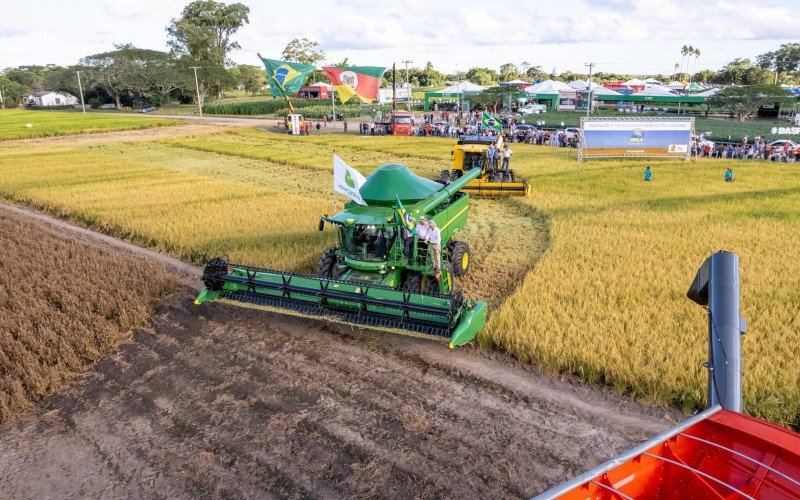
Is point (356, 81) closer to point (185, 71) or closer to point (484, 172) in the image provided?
point (484, 172)

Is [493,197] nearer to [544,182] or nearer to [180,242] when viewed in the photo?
[544,182]

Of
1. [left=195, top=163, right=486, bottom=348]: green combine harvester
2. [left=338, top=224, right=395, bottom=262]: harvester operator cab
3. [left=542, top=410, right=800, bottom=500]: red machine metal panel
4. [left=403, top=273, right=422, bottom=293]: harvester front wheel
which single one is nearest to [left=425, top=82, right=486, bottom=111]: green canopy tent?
[left=195, top=163, right=486, bottom=348]: green combine harvester

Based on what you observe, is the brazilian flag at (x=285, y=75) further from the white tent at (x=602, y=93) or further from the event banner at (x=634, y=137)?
the white tent at (x=602, y=93)

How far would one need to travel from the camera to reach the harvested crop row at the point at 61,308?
24.3ft

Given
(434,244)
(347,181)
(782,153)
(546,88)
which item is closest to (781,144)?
(782,153)

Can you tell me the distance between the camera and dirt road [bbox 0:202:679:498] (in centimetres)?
550

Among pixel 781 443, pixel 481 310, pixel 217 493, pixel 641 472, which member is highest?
pixel 781 443

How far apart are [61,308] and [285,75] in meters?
30.8

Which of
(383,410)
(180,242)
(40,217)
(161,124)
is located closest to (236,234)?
(180,242)

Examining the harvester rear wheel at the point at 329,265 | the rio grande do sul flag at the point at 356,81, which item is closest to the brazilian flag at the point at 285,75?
the rio grande do sul flag at the point at 356,81

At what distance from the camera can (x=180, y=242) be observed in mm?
13812

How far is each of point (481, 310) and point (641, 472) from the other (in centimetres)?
440

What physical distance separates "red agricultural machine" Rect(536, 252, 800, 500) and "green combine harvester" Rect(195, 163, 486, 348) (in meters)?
3.76

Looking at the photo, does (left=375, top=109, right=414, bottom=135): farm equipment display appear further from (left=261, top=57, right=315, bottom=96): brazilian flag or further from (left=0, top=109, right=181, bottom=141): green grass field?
(left=0, top=109, right=181, bottom=141): green grass field
